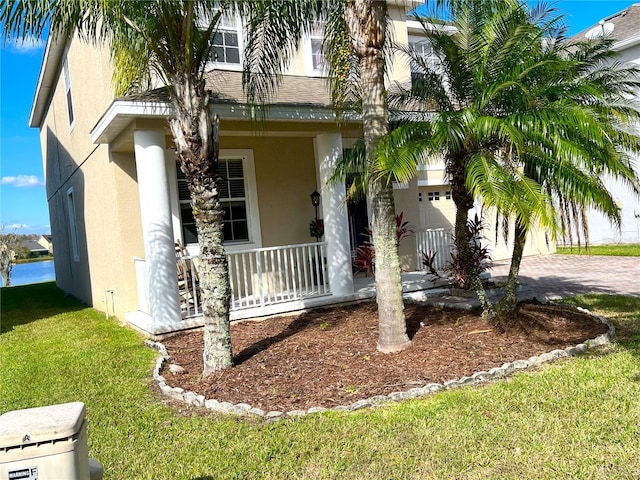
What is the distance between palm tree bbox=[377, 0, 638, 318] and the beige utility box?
12.8 ft

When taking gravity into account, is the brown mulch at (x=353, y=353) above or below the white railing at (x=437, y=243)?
below

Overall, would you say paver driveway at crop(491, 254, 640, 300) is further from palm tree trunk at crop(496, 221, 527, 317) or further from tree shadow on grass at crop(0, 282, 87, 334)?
tree shadow on grass at crop(0, 282, 87, 334)

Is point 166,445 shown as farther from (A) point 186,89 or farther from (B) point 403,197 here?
(B) point 403,197

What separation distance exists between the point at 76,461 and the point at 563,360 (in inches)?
200

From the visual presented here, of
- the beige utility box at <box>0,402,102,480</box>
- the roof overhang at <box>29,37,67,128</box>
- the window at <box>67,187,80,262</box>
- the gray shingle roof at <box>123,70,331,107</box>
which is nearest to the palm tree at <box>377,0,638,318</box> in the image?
the gray shingle roof at <box>123,70,331,107</box>

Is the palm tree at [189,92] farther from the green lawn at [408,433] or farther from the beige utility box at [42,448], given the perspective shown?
the beige utility box at [42,448]

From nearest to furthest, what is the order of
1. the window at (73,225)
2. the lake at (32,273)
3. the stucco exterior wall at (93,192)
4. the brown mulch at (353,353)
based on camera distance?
the brown mulch at (353,353) → the stucco exterior wall at (93,192) → the window at (73,225) → the lake at (32,273)

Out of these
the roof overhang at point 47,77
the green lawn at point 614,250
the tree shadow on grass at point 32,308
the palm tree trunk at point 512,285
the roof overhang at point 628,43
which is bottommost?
the tree shadow on grass at point 32,308

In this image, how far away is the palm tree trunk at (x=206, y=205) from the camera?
5.57 meters

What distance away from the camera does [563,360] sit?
555 centimetres

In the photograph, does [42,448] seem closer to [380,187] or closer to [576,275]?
[380,187]

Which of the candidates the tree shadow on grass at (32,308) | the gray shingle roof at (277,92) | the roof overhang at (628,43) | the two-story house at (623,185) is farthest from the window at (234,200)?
the roof overhang at (628,43)

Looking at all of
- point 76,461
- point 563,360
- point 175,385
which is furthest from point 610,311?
point 76,461

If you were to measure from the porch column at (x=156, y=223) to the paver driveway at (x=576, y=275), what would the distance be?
22.0ft
